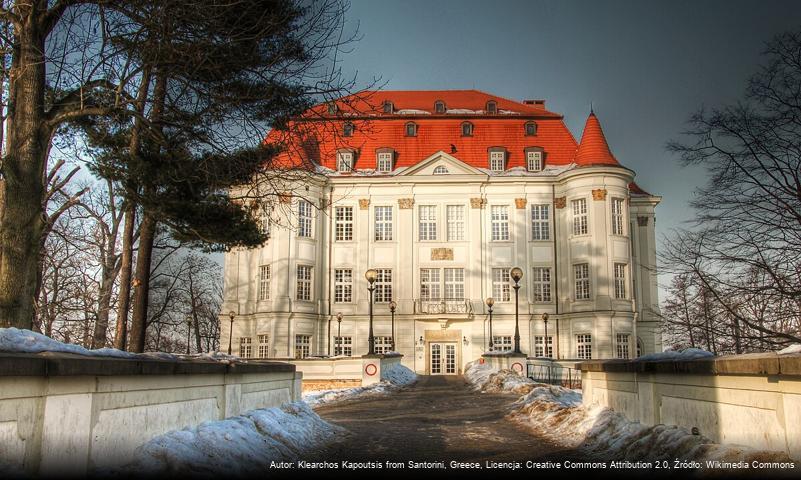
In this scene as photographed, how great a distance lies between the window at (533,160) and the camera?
56.8 m

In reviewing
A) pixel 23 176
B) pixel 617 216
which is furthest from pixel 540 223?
pixel 23 176

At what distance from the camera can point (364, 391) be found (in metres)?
25.0

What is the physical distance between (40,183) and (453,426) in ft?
25.5

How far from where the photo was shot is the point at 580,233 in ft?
178

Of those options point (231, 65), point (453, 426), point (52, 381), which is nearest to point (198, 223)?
point (231, 65)

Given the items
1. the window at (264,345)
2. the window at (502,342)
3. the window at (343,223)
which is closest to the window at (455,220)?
the window at (343,223)

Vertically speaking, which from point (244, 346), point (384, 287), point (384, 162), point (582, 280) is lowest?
point (244, 346)

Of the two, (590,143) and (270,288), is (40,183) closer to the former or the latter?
(270,288)

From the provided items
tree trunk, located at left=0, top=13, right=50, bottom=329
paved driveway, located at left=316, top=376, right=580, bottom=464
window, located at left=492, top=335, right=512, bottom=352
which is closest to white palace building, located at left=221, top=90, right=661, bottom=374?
window, located at left=492, top=335, right=512, bottom=352

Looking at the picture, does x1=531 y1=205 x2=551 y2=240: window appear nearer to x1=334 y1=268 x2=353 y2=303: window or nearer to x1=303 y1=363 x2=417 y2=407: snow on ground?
x1=334 y1=268 x2=353 y2=303: window

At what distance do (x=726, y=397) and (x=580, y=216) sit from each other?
4895 centimetres

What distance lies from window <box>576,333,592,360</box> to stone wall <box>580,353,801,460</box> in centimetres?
4440

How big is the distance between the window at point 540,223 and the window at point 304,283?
16.6 metres

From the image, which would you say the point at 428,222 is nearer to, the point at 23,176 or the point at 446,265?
the point at 446,265
